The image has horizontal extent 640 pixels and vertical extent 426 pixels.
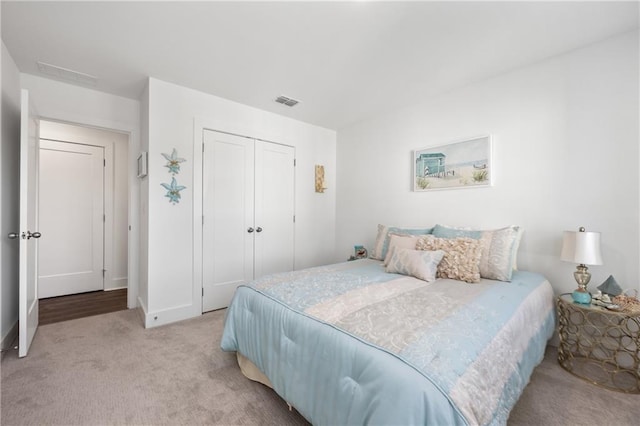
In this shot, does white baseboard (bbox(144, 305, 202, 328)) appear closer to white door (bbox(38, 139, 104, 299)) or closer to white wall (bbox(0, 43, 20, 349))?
white wall (bbox(0, 43, 20, 349))

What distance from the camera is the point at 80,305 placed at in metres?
3.36

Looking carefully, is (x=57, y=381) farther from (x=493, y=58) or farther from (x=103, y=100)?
(x=493, y=58)

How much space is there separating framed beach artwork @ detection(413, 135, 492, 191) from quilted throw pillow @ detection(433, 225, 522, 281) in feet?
1.87

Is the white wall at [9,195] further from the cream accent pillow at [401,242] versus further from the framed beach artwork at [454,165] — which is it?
the framed beach artwork at [454,165]

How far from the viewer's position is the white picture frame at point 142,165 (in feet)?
9.24

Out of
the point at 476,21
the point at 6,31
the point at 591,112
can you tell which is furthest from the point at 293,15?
the point at 591,112

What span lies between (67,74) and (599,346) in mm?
4969

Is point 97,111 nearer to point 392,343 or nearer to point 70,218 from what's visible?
point 70,218

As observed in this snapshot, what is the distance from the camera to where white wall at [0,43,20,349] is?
2.16 metres

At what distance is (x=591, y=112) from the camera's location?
216 centimetres

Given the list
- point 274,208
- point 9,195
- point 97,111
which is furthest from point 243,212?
point 9,195

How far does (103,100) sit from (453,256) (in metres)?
3.91

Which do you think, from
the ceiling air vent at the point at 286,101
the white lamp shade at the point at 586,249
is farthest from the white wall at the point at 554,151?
the ceiling air vent at the point at 286,101

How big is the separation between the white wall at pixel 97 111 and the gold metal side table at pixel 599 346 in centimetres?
417
